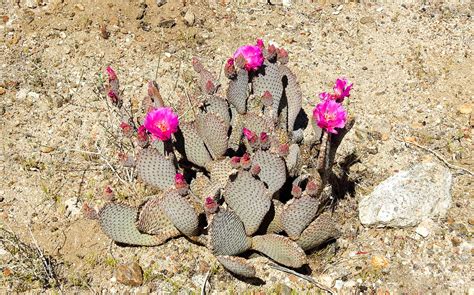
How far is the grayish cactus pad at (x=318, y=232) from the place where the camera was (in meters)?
2.97

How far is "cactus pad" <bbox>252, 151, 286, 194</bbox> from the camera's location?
2.92m

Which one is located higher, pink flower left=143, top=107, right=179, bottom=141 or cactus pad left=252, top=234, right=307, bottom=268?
pink flower left=143, top=107, right=179, bottom=141

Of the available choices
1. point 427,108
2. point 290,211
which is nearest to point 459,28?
point 427,108

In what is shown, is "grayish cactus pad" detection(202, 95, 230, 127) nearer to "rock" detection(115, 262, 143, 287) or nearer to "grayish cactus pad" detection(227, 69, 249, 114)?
"grayish cactus pad" detection(227, 69, 249, 114)

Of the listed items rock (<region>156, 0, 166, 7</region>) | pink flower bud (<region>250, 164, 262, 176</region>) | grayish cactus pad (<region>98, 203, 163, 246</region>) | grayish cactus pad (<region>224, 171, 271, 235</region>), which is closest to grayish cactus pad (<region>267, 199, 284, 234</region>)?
grayish cactus pad (<region>224, 171, 271, 235</region>)

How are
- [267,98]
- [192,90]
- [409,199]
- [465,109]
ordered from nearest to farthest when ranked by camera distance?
[267,98], [409,199], [465,109], [192,90]

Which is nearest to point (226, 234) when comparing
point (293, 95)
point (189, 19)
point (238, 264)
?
point (238, 264)

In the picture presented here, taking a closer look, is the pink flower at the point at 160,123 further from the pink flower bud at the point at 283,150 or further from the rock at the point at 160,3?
the rock at the point at 160,3

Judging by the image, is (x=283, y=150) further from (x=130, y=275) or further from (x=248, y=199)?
(x=130, y=275)

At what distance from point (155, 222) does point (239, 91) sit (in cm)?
84

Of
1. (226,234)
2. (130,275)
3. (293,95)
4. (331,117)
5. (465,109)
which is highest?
(331,117)

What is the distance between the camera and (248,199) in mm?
2900

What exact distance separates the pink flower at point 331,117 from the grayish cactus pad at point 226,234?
62 cm

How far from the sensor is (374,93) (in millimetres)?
4234
